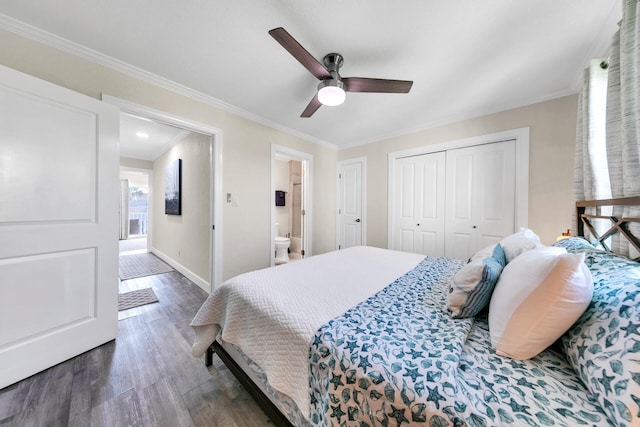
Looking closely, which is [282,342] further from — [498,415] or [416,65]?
[416,65]

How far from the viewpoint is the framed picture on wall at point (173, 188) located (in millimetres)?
3775

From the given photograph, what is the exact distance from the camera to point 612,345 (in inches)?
22.6

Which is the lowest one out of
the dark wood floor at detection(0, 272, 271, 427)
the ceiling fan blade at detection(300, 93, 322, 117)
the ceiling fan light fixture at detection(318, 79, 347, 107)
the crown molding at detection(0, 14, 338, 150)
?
the dark wood floor at detection(0, 272, 271, 427)

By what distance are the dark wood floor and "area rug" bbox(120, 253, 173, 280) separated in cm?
207

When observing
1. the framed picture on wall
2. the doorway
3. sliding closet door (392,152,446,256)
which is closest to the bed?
sliding closet door (392,152,446,256)

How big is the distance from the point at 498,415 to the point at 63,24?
3.06 meters

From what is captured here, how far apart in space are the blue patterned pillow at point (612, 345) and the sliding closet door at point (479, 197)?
6.95 feet

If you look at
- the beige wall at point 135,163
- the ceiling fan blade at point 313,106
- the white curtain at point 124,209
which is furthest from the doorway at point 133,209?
the ceiling fan blade at point 313,106

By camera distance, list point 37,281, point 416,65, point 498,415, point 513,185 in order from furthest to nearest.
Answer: point 513,185 → point 416,65 → point 37,281 → point 498,415

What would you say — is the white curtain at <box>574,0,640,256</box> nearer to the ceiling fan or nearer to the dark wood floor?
the ceiling fan

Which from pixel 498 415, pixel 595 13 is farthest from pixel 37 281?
pixel 595 13

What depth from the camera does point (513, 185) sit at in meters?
2.54

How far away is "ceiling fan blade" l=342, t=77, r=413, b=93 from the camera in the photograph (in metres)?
1.73

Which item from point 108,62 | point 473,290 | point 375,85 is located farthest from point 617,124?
point 108,62
